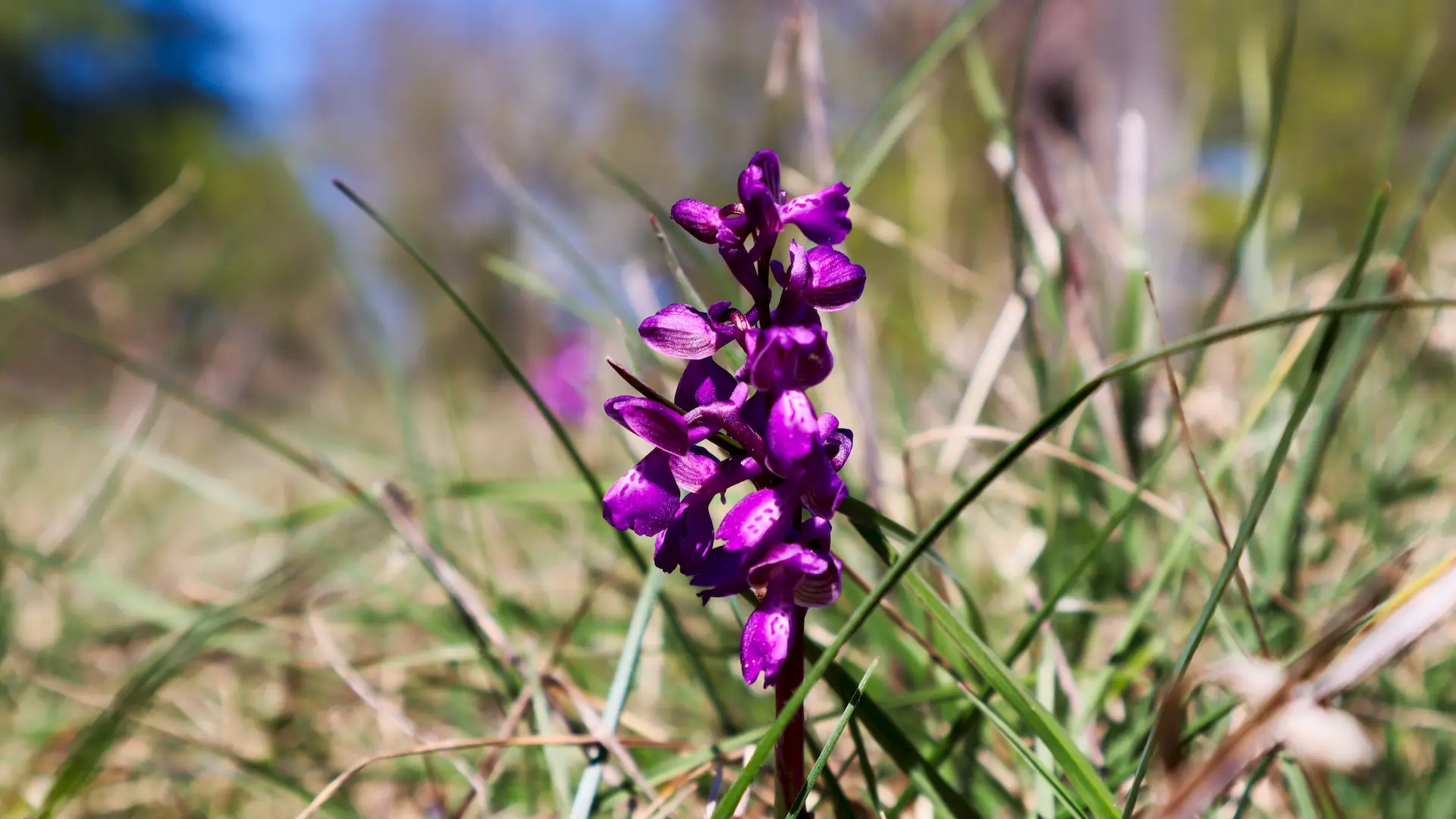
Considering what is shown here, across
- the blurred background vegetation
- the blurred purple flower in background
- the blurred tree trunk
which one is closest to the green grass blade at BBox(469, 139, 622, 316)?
the blurred background vegetation

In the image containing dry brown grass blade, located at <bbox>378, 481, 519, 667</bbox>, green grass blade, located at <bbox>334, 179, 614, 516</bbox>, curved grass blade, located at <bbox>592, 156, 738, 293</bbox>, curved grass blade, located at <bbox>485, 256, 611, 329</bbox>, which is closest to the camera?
green grass blade, located at <bbox>334, 179, 614, 516</bbox>

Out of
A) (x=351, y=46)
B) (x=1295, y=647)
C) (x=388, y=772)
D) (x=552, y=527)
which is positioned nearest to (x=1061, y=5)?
(x=552, y=527)

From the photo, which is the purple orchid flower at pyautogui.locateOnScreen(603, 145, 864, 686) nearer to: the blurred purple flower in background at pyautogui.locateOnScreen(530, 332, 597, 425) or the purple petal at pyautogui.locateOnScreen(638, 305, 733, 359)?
the purple petal at pyautogui.locateOnScreen(638, 305, 733, 359)

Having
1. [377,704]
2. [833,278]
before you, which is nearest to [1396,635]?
[833,278]

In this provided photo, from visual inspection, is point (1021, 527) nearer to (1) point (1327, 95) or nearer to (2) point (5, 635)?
(2) point (5, 635)

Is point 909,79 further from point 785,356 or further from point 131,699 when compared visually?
point 131,699

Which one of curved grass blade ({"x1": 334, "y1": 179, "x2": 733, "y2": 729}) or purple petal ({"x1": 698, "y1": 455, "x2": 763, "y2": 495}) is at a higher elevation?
curved grass blade ({"x1": 334, "y1": 179, "x2": 733, "y2": 729})
